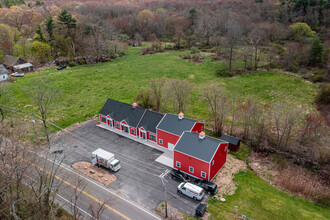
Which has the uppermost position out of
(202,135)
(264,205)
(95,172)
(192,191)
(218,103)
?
(218,103)

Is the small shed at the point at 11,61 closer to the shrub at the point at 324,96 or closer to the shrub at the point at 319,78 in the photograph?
the shrub at the point at 324,96

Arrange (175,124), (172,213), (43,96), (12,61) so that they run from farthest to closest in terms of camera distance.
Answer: (12,61) → (43,96) → (175,124) → (172,213)

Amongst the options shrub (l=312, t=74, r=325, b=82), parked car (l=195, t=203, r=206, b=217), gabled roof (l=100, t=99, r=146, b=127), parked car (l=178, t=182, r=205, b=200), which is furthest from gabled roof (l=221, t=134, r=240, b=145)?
shrub (l=312, t=74, r=325, b=82)

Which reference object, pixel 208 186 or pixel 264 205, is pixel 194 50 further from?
pixel 264 205

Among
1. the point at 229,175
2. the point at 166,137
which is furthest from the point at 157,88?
the point at 229,175

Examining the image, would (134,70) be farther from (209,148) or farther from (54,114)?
(209,148)

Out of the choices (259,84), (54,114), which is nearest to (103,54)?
(54,114)
